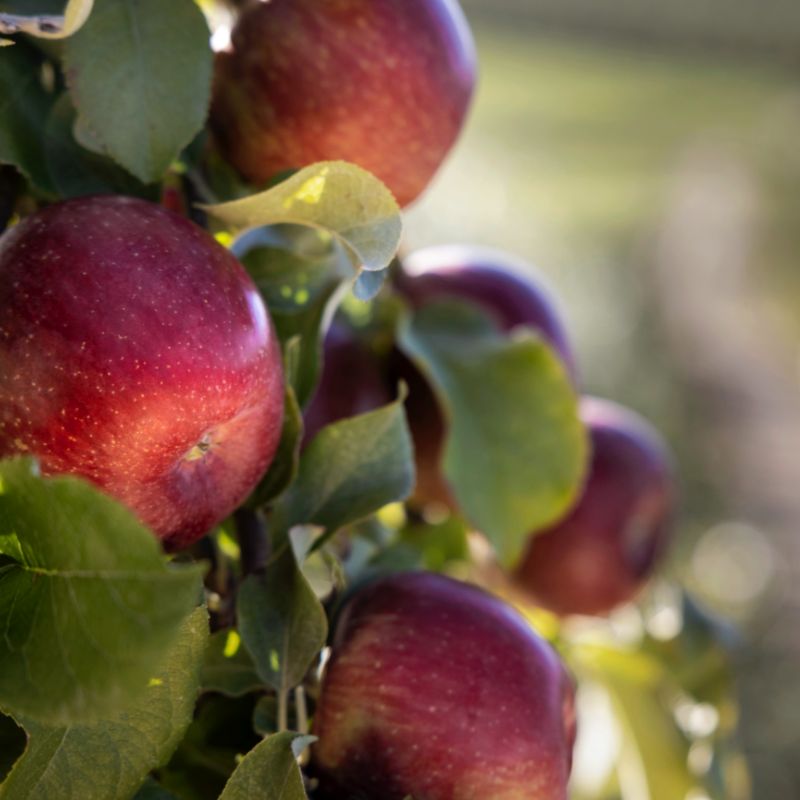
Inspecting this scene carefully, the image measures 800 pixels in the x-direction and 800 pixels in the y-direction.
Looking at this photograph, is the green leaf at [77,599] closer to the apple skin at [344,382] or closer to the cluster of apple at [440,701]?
the cluster of apple at [440,701]

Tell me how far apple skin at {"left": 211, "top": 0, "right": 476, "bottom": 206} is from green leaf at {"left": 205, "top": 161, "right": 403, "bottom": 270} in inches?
3.4

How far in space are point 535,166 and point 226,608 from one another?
10.9 feet

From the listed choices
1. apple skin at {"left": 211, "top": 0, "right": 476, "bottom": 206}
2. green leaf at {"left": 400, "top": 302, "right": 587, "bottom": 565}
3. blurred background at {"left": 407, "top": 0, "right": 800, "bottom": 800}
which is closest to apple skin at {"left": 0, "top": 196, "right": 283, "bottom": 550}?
apple skin at {"left": 211, "top": 0, "right": 476, "bottom": 206}

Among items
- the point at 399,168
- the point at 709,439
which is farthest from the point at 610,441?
the point at 709,439

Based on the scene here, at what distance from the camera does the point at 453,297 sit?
2.07 ft

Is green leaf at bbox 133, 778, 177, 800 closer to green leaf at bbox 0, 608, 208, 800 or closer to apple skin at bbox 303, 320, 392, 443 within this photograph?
green leaf at bbox 0, 608, 208, 800

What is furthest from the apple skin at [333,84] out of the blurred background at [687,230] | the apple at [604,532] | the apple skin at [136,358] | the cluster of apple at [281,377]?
A: the blurred background at [687,230]

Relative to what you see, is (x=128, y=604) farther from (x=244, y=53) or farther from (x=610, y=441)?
(x=610, y=441)

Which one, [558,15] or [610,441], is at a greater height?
[610,441]

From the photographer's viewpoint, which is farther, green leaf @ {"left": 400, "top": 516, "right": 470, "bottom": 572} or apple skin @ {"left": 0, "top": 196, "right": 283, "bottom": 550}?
green leaf @ {"left": 400, "top": 516, "right": 470, "bottom": 572}

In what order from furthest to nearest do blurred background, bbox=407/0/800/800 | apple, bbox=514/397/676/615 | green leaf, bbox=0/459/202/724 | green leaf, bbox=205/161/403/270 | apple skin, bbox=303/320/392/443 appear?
1. blurred background, bbox=407/0/800/800
2. apple, bbox=514/397/676/615
3. apple skin, bbox=303/320/392/443
4. green leaf, bbox=205/161/403/270
5. green leaf, bbox=0/459/202/724

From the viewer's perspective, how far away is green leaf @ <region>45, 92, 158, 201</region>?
0.40m

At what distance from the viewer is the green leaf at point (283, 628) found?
375 millimetres

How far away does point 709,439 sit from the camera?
3.92m
